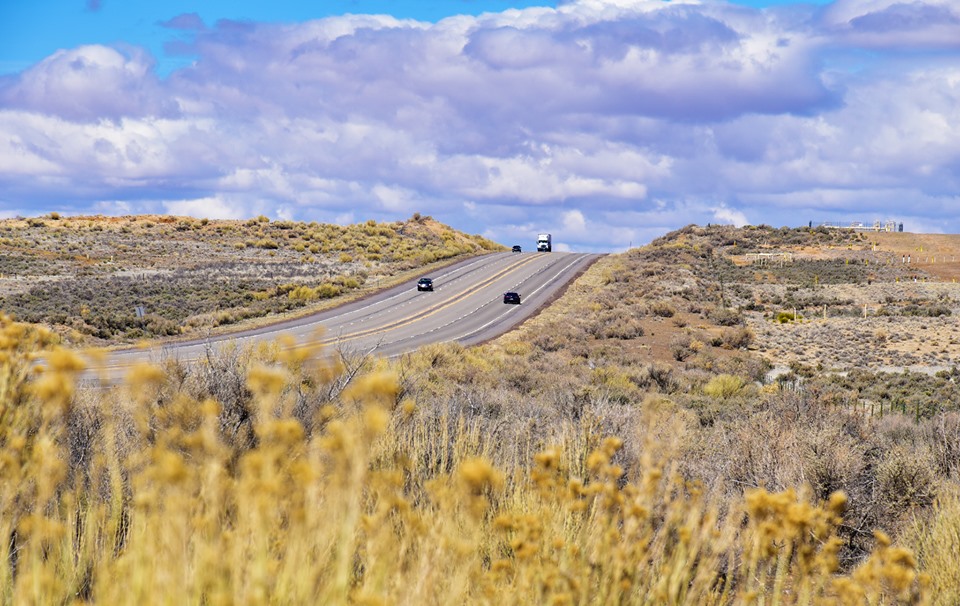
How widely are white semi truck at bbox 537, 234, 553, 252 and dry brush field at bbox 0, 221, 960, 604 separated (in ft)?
193

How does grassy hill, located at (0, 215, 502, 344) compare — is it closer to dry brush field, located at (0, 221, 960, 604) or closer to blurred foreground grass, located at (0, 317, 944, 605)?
dry brush field, located at (0, 221, 960, 604)

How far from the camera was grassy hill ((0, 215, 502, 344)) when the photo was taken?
4069cm

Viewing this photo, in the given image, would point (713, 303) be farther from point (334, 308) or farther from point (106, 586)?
point (106, 586)

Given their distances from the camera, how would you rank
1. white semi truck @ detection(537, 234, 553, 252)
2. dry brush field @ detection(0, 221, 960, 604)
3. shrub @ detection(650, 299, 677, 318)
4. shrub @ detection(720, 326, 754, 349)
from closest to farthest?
dry brush field @ detection(0, 221, 960, 604)
shrub @ detection(720, 326, 754, 349)
shrub @ detection(650, 299, 677, 318)
white semi truck @ detection(537, 234, 553, 252)

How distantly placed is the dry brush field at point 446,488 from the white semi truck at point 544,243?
58902 mm

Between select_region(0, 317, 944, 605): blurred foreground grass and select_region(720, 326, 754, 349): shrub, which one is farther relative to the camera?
select_region(720, 326, 754, 349): shrub

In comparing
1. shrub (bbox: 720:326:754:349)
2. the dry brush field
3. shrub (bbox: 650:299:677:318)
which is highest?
the dry brush field

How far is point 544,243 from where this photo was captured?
3482 inches

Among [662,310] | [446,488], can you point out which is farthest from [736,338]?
[446,488]

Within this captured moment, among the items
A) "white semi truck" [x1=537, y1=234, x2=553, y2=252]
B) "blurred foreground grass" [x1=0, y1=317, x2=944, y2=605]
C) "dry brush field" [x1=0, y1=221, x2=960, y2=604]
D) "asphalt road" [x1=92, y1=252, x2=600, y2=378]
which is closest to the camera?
"blurred foreground grass" [x1=0, y1=317, x2=944, y2=605]

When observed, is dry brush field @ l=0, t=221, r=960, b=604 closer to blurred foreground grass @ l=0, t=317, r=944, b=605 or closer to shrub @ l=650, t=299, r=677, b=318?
blurred foreground grass @ l=0, t=317, r=944, b=605

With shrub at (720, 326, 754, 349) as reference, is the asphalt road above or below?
above

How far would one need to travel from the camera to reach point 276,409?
8375mm

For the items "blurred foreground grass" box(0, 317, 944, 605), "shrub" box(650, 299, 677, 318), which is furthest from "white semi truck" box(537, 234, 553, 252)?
"blurred foreground grass" box(0, 317, 944, 605)
